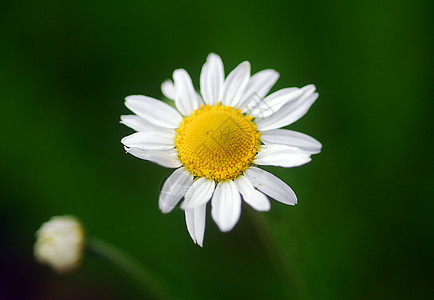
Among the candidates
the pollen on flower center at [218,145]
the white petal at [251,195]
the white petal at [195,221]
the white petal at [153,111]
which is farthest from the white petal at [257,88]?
the white petal at [195,221]

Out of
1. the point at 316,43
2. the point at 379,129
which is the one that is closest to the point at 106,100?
the point at 316,43

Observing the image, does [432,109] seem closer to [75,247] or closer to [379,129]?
[379,129]

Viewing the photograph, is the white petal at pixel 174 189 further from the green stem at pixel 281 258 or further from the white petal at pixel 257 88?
the green stem at pixel 281 258

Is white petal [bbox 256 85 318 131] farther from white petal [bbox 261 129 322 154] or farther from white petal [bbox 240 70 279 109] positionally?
white petal [bbox 240 70 279 109]

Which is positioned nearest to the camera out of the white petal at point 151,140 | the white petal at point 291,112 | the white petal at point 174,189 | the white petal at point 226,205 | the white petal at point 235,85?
the white petal at point 226,205

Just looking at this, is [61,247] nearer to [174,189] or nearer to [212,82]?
[174,189]

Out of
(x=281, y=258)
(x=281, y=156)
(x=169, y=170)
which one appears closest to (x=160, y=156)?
(x=281, y=156)
